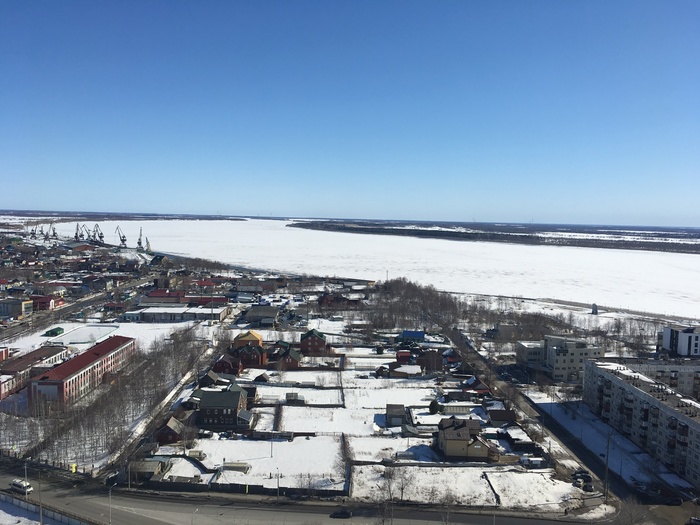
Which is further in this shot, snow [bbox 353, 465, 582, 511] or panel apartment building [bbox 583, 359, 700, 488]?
panel apartment building [bbox 583, 359, 700, 488]

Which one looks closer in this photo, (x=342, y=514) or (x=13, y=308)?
(x=342, y=514)

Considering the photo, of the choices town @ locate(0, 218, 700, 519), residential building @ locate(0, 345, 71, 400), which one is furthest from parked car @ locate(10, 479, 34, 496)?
residential building @ locate(0, 345, 71, 400)

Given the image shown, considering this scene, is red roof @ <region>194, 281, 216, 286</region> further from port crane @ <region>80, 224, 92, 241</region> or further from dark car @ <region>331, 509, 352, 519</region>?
port crane @ <region>80, 224, 92, 241</region>

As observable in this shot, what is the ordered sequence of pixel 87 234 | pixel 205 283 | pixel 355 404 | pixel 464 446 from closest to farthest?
1. pixel 464 446
2. pixel 355 404
3. pixel 205 283
4. pixel 87 234

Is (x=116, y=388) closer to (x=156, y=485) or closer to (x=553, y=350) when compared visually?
(x=156, y=485)

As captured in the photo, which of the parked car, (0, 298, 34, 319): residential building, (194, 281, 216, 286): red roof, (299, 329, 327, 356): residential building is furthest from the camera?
(194, 281, 216, 286): red roof

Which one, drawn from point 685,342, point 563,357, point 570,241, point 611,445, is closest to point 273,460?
point 611,445

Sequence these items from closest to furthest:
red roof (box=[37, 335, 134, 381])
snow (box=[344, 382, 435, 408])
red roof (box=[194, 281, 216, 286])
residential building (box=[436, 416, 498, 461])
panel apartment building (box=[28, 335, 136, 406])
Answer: residential building (box=[436, 416, 498, 461]) → panel apartment building (box=[28, 335, 136, 406]) → red roof (box=[37, 335, 134, 381]) → snow (box=[344, 382, 435, 408]) → red roof (box=[194, 281, 216, 286])

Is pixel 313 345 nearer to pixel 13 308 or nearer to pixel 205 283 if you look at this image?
pixel 13 308
